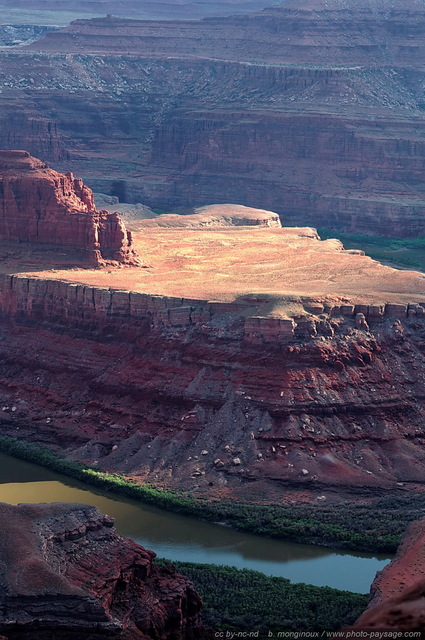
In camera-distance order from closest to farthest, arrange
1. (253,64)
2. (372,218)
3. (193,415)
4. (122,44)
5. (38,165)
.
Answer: (193,415) → (38,165) → (372,218) → (253,64) → (122,44)

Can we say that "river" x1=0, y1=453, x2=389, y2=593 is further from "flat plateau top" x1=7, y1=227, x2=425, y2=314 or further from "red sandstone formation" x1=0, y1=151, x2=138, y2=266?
"red sandstone formation" x1=0, y1=151, x2=138, y2=266

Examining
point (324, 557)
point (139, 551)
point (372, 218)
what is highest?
point (139, 551)

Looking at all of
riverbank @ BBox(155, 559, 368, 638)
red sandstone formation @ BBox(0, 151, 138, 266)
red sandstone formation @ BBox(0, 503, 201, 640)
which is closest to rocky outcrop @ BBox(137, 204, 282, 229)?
red sandstone formation @ BBox(0, 151, 138, 266)

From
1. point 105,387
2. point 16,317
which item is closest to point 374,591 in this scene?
point 105,387

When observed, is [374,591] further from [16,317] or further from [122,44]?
[122,44]

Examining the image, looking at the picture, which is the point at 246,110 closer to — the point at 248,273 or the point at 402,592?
the point at 248,273

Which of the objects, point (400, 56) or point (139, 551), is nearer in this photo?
point (139, 551)
